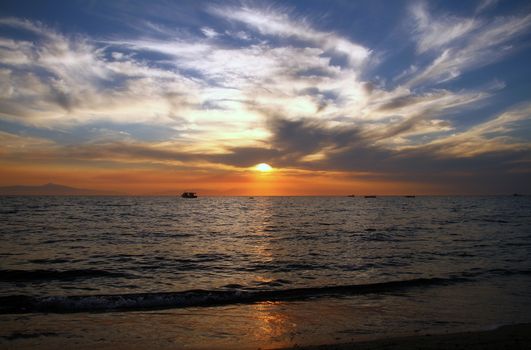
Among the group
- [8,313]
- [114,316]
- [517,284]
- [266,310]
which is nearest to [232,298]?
[266,310]

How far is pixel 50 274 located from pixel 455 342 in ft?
71.0

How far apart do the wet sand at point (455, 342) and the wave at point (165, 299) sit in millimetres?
7361

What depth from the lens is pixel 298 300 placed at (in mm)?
17797

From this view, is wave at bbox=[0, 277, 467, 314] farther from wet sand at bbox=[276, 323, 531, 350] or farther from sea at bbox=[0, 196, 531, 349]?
wet sand at bbox=[276, 323, 531, 350]

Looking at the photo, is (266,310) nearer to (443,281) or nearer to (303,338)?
(303,338)

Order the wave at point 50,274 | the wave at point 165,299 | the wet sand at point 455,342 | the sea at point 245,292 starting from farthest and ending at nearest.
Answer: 1. the wave at point 50,274
2. the wave at point 165,299
3. the sea at point 245,292
4. the wet sand at point 455,342

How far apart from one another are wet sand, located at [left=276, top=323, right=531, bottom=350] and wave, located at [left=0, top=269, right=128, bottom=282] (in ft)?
53.1

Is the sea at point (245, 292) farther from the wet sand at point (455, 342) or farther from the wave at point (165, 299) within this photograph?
the wet sand at point (455, 342)

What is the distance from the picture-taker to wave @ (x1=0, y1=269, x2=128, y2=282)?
21.4 m

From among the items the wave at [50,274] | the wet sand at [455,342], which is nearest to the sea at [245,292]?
the wave at [50,274]

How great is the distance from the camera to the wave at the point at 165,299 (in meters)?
16.3

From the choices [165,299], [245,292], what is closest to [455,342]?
[245,292]

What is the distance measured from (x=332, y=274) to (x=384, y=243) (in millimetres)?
16732

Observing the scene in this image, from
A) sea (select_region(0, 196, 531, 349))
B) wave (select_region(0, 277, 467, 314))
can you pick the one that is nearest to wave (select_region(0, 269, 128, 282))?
sea (select_region(0, 196, 531, 349))
